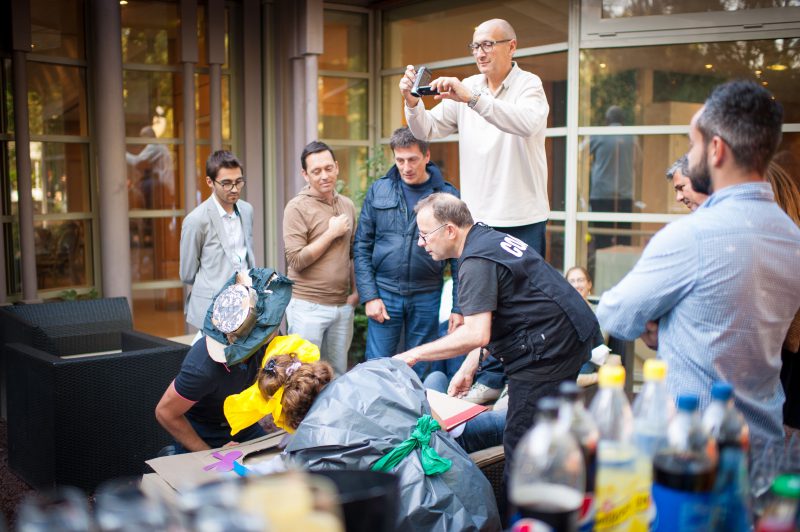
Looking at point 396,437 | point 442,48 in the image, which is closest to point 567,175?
point 442,48

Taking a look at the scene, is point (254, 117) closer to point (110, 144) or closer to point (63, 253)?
point (110, 144)

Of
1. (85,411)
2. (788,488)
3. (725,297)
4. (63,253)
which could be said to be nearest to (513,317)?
(725,297)

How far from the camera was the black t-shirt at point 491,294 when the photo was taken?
2.77 m

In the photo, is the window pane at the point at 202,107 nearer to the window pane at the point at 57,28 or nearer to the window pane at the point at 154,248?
the window pane at the point at 154,248

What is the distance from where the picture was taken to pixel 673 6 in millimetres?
5730

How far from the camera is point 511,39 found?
3.73 m

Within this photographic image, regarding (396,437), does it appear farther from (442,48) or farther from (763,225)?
(442,48)

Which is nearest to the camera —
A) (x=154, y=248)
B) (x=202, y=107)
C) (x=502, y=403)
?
(x=502, y=403)

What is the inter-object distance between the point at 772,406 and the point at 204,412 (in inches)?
84.3

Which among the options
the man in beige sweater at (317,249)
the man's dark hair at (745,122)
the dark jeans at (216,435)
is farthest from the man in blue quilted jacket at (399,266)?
the man's dark hair at (745,122)

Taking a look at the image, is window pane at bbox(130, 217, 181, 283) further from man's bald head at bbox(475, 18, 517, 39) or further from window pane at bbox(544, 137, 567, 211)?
man's bald head at bbox(475, 18, 517, 39)

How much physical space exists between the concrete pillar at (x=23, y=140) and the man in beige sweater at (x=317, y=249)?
2.70 meters

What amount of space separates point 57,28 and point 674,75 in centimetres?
488

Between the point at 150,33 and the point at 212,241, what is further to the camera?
the point at 150,33
